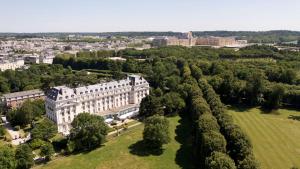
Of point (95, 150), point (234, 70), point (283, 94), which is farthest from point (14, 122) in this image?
point (234, 70)

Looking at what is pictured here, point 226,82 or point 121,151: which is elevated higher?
point 226,82

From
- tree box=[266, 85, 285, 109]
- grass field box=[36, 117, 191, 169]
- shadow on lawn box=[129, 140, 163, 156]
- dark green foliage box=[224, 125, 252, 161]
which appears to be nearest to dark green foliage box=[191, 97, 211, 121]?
grass field box=[36, 117, 191, 169]

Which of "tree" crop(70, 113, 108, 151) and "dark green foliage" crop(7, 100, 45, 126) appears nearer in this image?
"tree" crop(70, 113, 108, 151)

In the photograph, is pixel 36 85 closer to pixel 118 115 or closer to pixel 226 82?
pixel 118 115

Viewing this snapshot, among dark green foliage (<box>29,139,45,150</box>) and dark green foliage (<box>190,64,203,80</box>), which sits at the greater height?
dark green foliage (<box>190,64,203,80</box>)

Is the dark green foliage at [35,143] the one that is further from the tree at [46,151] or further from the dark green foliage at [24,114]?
the dark green foliage at [24,114]

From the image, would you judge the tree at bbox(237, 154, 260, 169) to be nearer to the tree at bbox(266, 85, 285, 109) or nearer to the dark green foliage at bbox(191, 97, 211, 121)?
the dark green foliage at bbox(191, 97, 211, 121)
